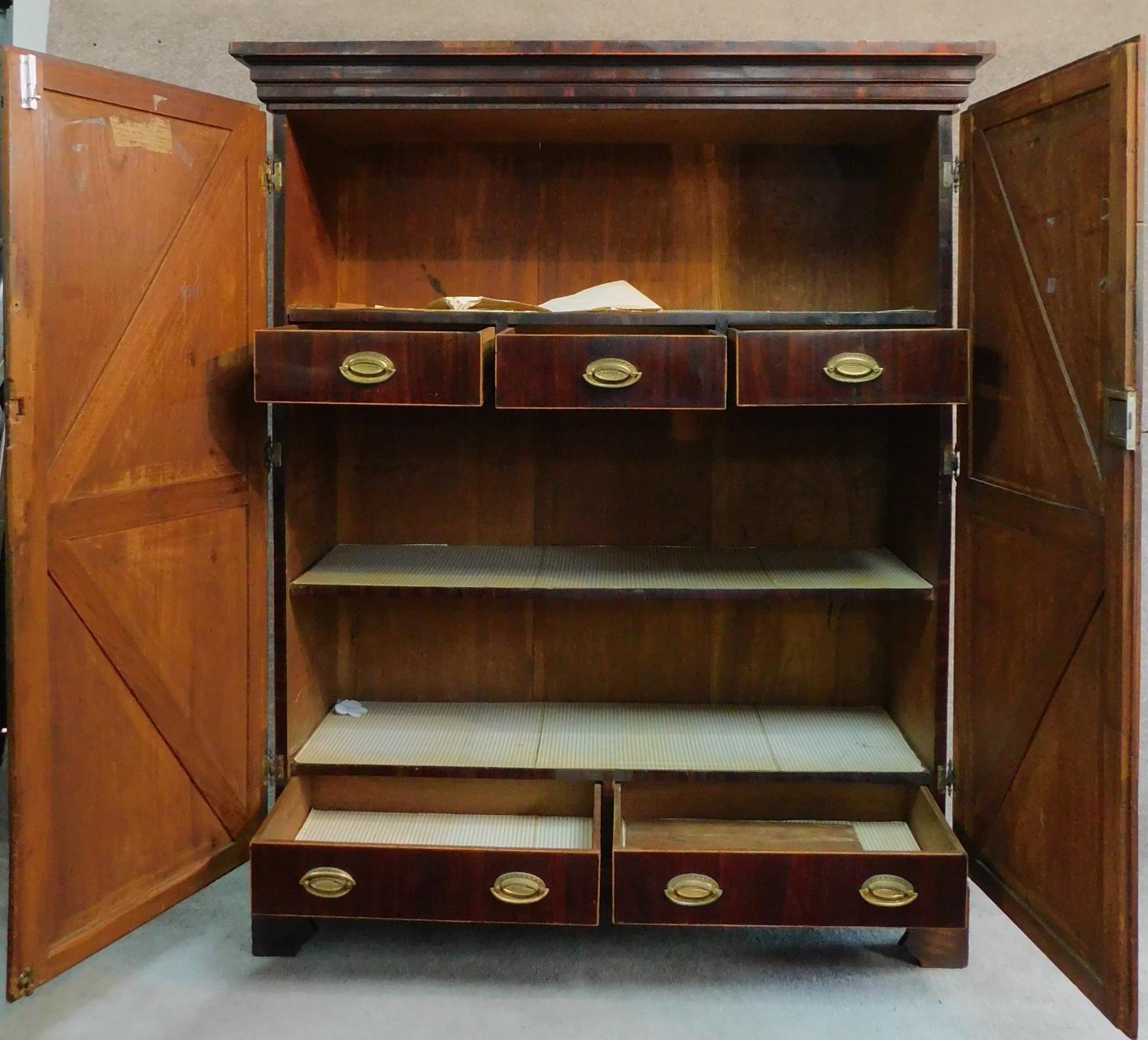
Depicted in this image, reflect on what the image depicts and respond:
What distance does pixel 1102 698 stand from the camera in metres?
1.50

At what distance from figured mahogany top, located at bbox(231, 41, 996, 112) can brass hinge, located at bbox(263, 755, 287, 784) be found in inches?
47.2

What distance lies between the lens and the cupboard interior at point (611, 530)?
7.04 ft

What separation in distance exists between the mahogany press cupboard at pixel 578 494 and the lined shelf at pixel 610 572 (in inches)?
0.5

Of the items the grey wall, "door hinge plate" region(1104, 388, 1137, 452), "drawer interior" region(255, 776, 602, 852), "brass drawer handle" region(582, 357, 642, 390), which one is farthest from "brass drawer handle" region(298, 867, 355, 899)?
the grey wall

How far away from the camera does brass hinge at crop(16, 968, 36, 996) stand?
1513 millimetres

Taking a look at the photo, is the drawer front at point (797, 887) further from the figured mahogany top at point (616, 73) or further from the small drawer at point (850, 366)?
the figured mahogany top at point (616, 73)

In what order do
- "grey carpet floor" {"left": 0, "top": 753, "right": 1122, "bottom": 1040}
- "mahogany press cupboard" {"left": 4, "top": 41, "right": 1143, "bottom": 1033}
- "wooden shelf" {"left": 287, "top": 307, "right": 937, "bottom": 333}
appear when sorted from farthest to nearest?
1. "wooden shelf" {"left": 287, "top": 307, "right": 937, "bottom": 333}
2. "grey carpet floor" {"left": 0, "top": 753, "right": 1122, "bottom": 1040}
3. "mahogany press cupboard" {"left": 4, "top": 41, "right": 1143, "bottom": 1033}

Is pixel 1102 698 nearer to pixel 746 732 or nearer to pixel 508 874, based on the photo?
pixel 746 732

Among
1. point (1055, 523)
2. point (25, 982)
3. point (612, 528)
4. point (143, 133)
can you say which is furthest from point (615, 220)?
point (25, 982)

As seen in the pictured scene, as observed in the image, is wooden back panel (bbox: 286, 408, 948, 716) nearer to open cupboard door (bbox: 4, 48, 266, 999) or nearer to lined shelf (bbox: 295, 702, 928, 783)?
lined shelf (bbox: 295, 702, 928, 783)

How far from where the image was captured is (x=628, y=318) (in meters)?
1.78

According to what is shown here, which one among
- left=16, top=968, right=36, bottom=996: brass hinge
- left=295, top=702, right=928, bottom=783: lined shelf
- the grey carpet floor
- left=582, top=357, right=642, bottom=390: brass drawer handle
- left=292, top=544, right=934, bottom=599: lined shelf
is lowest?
the grey carpet floor

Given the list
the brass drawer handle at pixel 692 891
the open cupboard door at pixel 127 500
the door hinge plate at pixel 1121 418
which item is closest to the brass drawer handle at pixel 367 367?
the open cupboard door at pixel 127 500

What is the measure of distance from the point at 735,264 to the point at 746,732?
962 millimetres
